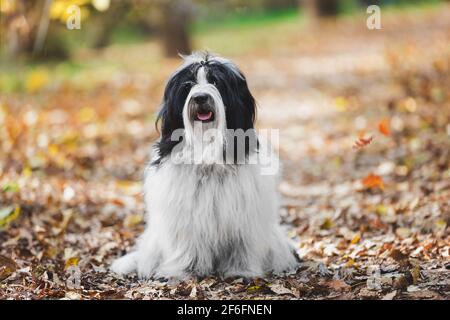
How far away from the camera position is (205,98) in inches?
163

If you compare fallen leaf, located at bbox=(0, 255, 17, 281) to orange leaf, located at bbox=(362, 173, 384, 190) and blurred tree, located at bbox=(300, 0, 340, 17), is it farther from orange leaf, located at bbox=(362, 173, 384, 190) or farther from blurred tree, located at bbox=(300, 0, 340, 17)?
blurred tree, located at bbox=(300, 0, 340, 17)

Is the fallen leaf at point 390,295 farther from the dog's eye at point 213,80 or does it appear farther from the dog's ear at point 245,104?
the dog's eye at point 213,80

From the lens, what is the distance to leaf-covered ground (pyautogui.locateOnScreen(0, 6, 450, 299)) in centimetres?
436

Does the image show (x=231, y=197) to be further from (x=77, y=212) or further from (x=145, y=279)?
(x=77, y=212)

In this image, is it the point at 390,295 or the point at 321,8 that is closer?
the point at 390,295

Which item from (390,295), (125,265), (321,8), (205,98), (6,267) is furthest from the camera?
(321,8)

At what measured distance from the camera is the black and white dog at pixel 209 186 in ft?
13.9

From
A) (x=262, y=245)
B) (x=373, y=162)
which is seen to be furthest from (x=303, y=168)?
(x=262, y=245)

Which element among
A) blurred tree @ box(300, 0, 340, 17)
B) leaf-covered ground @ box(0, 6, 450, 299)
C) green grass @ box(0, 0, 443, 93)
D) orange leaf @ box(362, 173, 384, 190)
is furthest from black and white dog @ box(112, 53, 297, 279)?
blurred tree @ box(300, 0, 340, 17)

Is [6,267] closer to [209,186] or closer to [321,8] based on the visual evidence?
Answer: [209,186]

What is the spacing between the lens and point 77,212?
247 inches

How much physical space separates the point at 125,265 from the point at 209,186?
930mm

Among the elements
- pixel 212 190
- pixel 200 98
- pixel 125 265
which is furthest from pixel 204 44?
pixel 200 98

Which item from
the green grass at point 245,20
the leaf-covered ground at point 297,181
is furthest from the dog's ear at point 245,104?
the green grass at point 245,20
